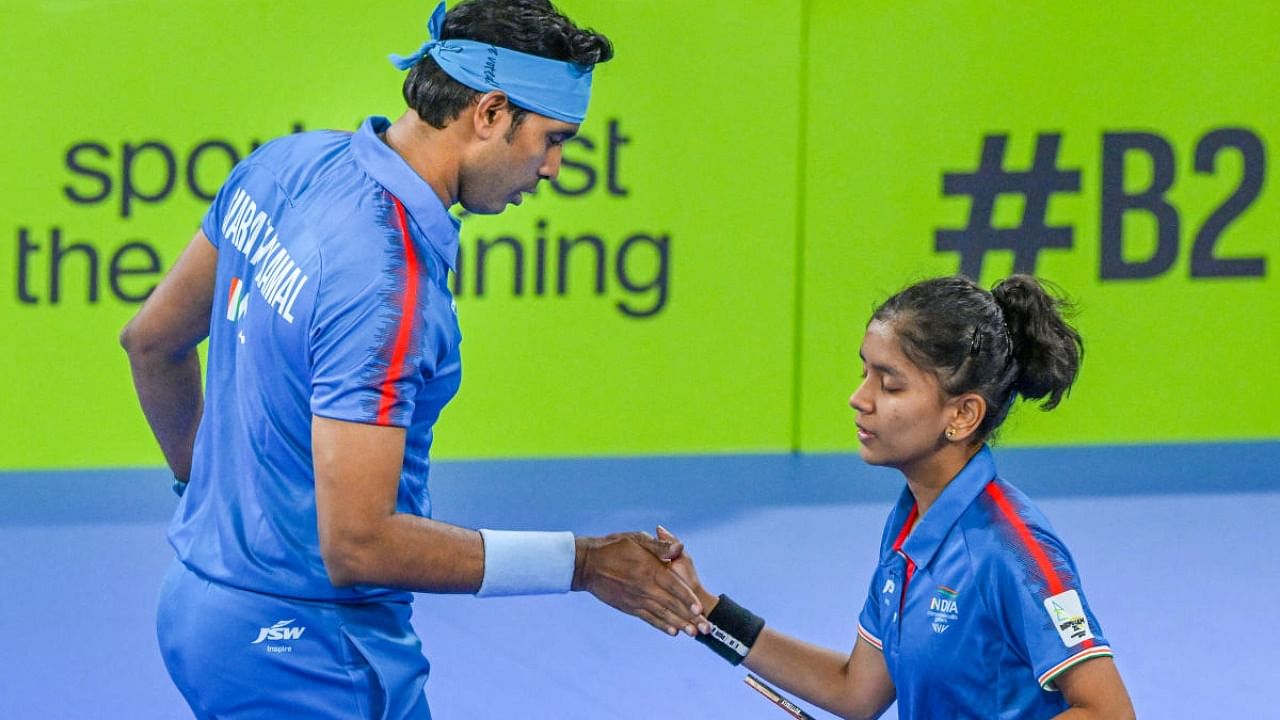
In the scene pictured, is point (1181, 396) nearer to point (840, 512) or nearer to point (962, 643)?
point (840, 512)

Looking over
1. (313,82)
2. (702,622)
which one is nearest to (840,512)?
(313,82)

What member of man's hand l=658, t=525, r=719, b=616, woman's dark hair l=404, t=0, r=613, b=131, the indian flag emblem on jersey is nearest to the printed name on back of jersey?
the indian flag emblem on jersey

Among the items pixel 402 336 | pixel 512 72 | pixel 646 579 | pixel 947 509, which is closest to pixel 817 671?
pixel 646 579

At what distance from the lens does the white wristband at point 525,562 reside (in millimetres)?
3037

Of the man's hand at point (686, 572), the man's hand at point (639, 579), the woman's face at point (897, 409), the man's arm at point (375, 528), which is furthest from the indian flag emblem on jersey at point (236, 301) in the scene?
the woman's face at point (897, 409)

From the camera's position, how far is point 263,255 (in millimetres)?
2998

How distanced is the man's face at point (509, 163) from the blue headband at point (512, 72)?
30mm

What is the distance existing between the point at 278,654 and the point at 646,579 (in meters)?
0.68

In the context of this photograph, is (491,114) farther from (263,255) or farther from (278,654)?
(278,654)

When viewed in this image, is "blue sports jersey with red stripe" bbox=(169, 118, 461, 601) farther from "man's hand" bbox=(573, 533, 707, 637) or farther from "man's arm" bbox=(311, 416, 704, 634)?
"man's hand" bbox=(573, 533, 707, 637)

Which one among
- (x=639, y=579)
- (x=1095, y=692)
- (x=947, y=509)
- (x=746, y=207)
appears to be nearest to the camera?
(x=1095, y=692)

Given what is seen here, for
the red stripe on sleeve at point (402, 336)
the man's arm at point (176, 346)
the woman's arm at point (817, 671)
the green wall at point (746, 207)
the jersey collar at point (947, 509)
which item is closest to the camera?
the red stripe on sleeve at point (402, 336)

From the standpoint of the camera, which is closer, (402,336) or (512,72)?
(402,336)

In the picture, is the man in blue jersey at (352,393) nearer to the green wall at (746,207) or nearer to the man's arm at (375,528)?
the man's arm at (375,528)
